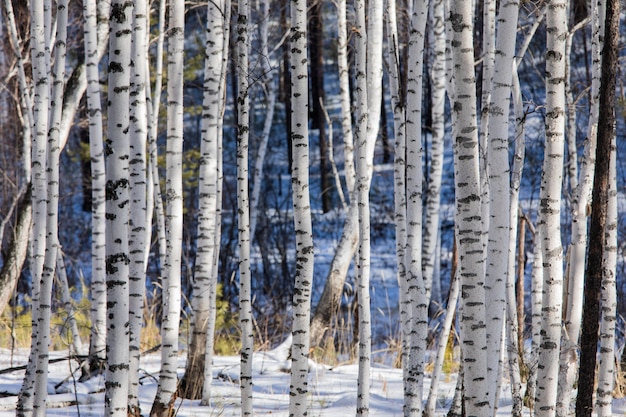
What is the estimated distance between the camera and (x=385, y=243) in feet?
59.8

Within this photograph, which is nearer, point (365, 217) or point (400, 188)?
point (365, 217)

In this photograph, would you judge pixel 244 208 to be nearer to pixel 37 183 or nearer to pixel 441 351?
pixel 37 183

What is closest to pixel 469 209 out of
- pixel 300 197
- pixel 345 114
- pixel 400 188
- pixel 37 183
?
pixel 300 197

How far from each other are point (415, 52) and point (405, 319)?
1898mm

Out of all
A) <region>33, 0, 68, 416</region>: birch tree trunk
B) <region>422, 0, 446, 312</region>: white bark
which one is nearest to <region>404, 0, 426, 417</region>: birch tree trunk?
<region>422, 0, 446, 312</region>: white bark

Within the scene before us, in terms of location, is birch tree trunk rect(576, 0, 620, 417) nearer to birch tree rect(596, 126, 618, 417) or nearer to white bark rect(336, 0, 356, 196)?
birch tree rect(596, 126, 618, 417)

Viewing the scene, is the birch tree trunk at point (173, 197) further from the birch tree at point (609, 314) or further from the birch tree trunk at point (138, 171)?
the birch tree at point (609, 314)

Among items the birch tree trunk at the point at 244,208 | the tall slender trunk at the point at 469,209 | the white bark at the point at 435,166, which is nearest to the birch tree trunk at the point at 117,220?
the birch tree trunk at the point at 244,208

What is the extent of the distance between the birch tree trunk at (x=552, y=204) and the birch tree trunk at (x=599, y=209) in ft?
1.07

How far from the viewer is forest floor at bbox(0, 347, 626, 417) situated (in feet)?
17.4

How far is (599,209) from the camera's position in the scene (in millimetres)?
3820

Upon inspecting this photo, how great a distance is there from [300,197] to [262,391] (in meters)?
3.07

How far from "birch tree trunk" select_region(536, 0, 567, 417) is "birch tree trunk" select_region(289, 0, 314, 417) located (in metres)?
1.32

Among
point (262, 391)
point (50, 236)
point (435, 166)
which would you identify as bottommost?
point (262, 391)
